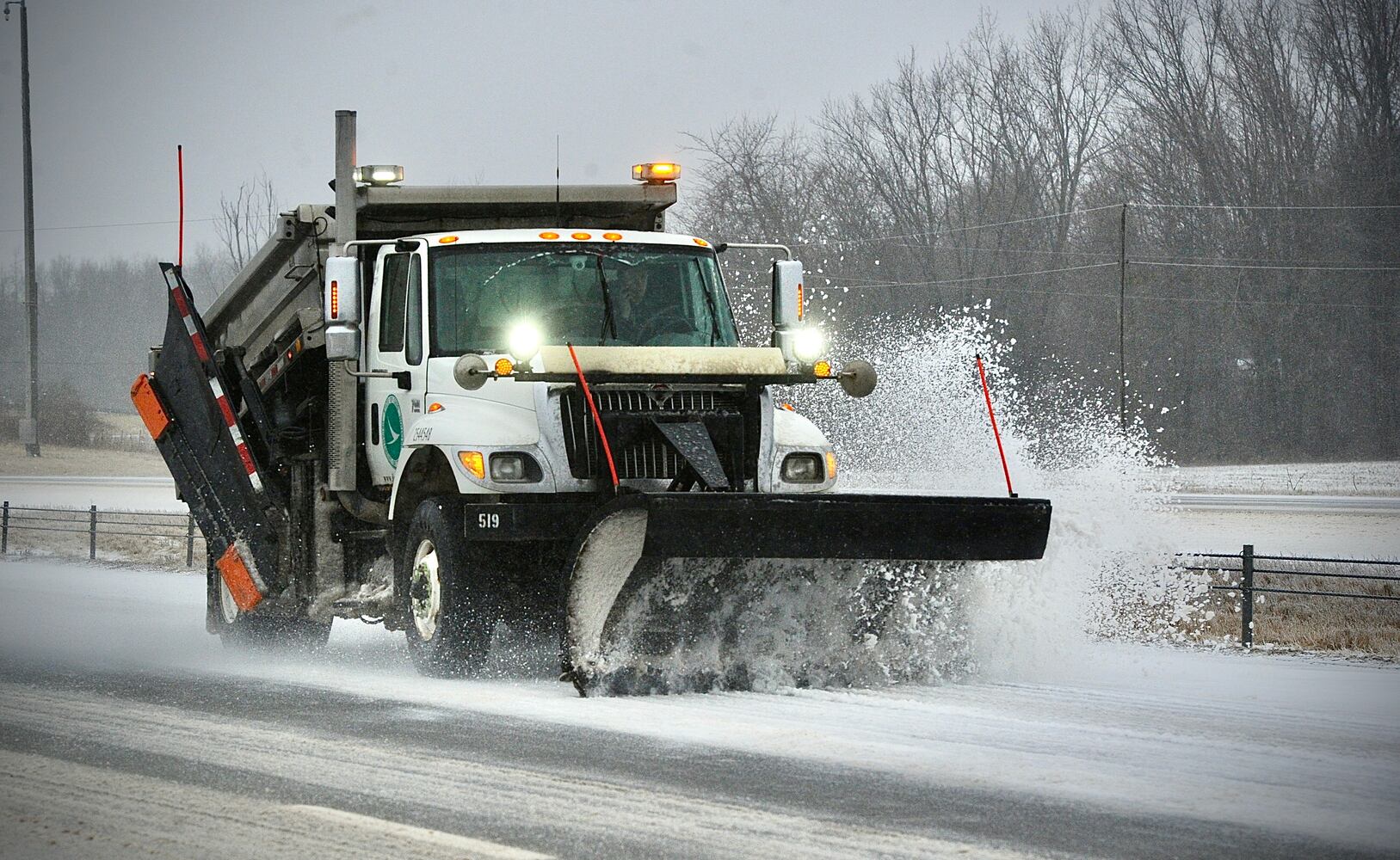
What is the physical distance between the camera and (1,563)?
23531mm

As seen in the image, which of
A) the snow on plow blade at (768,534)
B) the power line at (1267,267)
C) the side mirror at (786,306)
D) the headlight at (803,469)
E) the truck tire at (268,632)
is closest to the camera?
the snow on plow blade at (768,534)

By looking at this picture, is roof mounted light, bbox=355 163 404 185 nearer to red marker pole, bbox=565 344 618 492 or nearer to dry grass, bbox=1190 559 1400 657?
red marker pole, bbox=565 344 618 492

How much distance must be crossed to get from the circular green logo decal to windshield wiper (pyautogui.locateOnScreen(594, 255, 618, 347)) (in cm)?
133

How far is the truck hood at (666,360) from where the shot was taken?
9438mm

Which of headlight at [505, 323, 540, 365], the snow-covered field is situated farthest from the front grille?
the snow-covered field

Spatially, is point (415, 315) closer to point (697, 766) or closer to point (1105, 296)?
point (697, 766)

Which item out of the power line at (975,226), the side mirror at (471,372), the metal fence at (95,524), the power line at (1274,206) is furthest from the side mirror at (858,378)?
the power line at (1274,206)

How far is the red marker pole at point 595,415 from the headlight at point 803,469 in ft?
3.52

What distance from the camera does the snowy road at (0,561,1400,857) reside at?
5914 millimetres

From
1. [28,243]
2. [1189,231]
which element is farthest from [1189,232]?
[28,243]

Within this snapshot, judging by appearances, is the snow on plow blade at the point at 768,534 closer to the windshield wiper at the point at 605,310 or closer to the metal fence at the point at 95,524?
the windshield wiper at the point at 605,310

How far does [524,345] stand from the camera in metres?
9.45

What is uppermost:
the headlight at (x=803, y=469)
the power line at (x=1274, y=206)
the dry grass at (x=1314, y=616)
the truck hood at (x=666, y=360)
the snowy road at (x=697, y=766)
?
the power line at (x=1274, y=206)

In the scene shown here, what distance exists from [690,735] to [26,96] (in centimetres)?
4650
